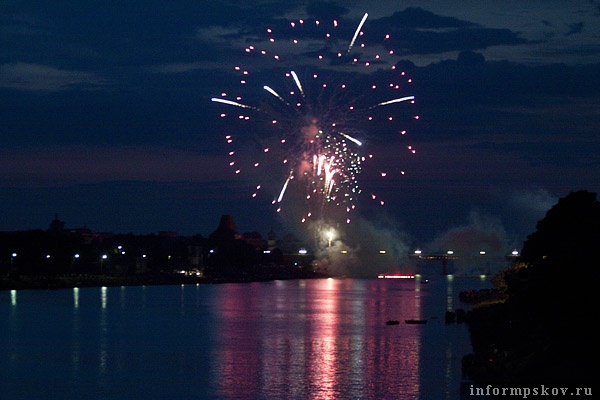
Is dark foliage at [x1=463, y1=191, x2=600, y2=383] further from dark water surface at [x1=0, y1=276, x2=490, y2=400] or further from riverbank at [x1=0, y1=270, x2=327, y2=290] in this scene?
riverbank at [x1=0, y1=270, x2=327, y2=290]

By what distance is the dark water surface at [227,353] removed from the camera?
41.3m

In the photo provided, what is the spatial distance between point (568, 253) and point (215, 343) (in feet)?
89.1

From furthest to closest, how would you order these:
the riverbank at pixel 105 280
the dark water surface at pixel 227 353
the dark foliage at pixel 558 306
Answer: the riverbank at pixel 105 280, the dark water surface at pixel 227 353, the dark foliage at pixel 558 306

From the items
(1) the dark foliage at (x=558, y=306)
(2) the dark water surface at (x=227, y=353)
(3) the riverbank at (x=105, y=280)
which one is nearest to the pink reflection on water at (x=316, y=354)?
(2) the dark water surface at (x=227, y=353)

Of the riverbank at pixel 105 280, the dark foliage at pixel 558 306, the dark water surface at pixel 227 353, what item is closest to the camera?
the dark foliage at pixel 558 306

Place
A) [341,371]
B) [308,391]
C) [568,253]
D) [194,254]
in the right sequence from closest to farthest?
[568,253] → [308,391] → [341,371] → [194,254]

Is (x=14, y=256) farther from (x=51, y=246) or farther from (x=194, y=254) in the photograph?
(x=194, y=254)

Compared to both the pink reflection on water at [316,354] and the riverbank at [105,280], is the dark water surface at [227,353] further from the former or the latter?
the riverbank at [105,280]

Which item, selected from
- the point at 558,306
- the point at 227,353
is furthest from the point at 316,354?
the point at 558,306

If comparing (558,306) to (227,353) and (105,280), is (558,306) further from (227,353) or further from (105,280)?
(105,280)

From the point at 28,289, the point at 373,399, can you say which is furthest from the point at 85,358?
the point at 28,289

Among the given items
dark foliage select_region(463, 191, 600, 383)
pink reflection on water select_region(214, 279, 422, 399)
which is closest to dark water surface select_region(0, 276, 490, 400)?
pink reflection on water select_region(214, 279, 422, 399)

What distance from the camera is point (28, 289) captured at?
131875 mm

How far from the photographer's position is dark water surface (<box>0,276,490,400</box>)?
1628 inches
